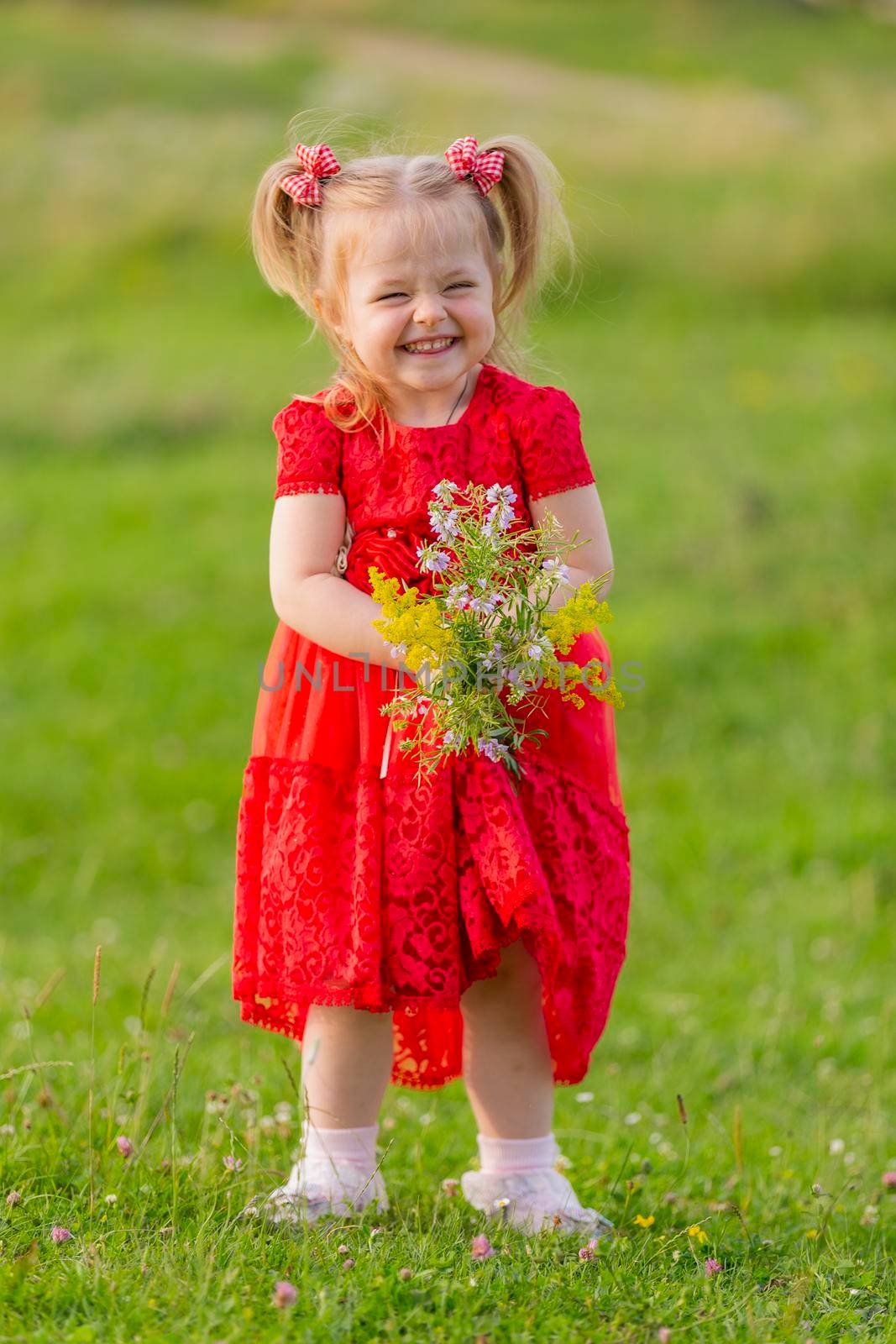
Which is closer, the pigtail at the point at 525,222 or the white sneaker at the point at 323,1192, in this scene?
the white sneaker at the point at 323,1192

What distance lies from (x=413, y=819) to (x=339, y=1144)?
0.79 m

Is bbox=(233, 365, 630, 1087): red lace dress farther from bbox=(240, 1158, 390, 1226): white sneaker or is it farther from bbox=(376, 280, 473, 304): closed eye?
bbox=(240, 1158, 390, 1226): white sneaker

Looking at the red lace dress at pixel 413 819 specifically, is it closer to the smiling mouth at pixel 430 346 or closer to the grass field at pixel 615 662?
the smiling mouth at pixel 430 346

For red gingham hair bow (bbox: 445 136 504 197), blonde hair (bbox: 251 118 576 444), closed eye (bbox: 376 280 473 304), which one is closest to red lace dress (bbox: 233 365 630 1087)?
blonde hair (bbox: 251 118 576 444)

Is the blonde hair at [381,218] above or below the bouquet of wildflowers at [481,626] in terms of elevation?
above

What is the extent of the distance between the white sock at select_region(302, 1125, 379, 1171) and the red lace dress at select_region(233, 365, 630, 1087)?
0.33 meters

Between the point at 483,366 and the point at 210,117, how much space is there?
17.2m

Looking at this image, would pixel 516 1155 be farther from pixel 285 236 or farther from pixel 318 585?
pixel 285 236

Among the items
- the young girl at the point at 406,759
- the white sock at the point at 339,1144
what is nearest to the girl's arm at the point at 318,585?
the young girl at the point at 406,759

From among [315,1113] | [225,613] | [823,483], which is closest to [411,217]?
[315,1113]

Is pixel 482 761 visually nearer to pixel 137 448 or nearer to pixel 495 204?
pixel 495 204

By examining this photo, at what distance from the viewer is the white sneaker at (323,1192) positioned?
326 centimetres

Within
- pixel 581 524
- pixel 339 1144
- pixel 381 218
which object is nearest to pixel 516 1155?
pixel 339 1144

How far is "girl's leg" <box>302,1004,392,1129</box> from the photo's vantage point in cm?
345
